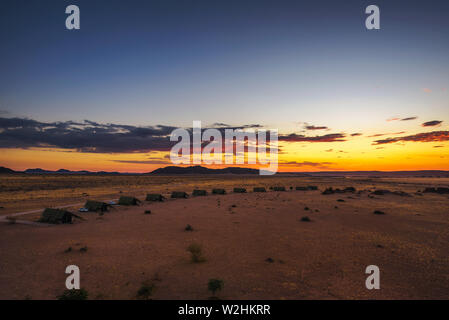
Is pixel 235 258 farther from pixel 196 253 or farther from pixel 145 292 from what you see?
pixel 145 292

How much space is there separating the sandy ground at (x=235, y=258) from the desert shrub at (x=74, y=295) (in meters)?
0.54

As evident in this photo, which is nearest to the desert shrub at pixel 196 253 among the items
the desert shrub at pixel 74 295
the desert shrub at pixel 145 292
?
the desert shrub at pixel 145 292

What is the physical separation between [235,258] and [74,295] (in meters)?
7.66

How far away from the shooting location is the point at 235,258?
42.5 ft

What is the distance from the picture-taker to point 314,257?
13.1 m

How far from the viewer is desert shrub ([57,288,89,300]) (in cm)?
824

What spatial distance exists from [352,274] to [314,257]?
2.31 meters

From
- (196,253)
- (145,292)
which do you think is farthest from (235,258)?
(145,292)

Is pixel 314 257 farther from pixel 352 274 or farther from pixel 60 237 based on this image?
pixel 60 237

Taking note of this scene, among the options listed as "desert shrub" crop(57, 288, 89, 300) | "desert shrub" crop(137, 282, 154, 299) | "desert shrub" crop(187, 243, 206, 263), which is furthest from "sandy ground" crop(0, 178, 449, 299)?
"desert shrub" crop(57, 288, 89, 300)

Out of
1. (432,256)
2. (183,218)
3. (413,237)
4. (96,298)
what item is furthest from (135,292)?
(413,237)

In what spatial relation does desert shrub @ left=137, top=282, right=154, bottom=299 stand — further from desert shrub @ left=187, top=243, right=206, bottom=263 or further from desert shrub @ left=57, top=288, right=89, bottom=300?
desert shrub @ left=187, top=243, right=206, bottom=263
